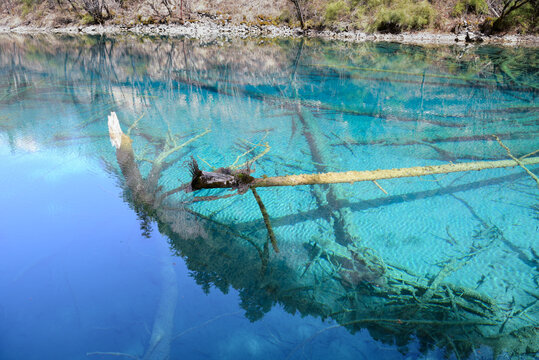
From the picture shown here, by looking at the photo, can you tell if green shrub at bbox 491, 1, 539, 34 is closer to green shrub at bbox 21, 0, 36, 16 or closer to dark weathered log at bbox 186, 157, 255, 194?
dark weathered log at bbox 186, 157, 255, 194

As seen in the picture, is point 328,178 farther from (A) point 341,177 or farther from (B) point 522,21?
(B) point 522,21

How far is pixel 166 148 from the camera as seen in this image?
16.9 ft

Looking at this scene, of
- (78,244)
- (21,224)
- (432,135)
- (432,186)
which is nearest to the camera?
(78,244)

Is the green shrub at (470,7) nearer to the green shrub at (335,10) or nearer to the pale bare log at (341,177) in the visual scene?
the green shrub at (335,10)

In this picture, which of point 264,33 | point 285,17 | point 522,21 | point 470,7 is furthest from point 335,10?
point 522,21

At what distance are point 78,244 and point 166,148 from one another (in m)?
2.29

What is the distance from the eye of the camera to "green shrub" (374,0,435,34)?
2009 cm

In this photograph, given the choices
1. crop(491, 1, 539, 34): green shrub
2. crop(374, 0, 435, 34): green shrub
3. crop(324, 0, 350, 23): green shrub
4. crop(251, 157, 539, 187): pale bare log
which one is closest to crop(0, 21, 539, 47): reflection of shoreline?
crop(491, 1, 539, 34): green shrub

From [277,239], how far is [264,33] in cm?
2478

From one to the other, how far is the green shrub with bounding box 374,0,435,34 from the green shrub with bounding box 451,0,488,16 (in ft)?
5.06

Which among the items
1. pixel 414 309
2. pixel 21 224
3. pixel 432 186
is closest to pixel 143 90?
pixel 21 224

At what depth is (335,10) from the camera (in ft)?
75.9

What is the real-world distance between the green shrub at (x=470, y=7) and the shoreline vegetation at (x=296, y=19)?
55 millimetres

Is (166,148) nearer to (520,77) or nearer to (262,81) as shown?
(262,81)
